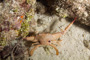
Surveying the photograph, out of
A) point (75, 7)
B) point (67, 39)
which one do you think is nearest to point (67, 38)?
point (67, 39)

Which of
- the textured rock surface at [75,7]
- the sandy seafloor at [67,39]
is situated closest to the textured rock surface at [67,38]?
the sandy seafloor at [67,39]

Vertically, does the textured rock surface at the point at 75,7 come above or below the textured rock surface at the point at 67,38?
above

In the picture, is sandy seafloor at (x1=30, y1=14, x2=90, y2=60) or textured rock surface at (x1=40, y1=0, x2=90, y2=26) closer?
textured rock surface at (x1=40, y1=0, x2=90, y2=26)

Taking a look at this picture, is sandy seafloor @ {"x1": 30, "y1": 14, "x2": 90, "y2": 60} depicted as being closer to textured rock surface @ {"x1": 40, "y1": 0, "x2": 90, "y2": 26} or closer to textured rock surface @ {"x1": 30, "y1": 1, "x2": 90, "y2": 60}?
textured rock surface @ {"x1": 30, "y1": 1, "x2": 90, "y2": 60}

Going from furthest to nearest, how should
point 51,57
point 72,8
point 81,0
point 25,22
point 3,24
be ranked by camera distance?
1. point 51,57
2. point 72,8
3. point 81,0
4. point 25,22
5. point 3,24

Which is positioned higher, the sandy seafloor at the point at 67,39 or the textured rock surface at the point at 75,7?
→ the textured rock surface at the point at 75,7

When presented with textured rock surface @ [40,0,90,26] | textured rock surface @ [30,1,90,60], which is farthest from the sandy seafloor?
textured rock surface @ [40,0,90,26]

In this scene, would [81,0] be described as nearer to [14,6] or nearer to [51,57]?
[14,6]

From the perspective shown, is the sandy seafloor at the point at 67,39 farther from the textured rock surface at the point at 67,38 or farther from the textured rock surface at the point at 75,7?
the textured rock surface at the point at 75,7

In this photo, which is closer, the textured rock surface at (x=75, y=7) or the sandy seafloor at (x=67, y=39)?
the textured rock surface at (x=75, y=7)

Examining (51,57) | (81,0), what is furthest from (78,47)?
(81,0)

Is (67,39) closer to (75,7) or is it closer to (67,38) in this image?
(67,38)
